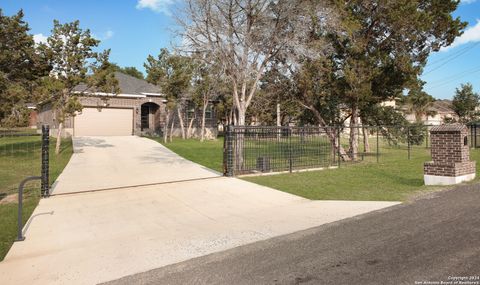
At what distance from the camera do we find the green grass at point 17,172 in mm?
6367

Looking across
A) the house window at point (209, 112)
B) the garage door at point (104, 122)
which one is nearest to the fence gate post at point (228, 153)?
the garage door at point (104, 122)

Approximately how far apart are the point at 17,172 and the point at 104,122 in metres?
14.1

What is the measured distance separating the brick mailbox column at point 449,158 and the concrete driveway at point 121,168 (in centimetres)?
653

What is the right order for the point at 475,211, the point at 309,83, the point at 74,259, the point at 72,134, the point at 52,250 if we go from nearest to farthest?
the point at 74,259 < the point at 52,250 < the point at 475,211 < the point at 309,83 < the point at 72,134

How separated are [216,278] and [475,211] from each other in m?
5.06

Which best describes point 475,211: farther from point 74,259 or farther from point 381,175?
point 74,259

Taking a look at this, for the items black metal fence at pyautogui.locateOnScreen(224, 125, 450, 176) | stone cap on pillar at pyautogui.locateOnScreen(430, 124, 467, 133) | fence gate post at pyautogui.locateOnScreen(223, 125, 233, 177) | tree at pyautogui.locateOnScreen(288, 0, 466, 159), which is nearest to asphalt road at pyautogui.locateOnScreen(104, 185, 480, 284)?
stone cap on pillar at pyautogui.locateOnScreen(430, 124, 467, 133)

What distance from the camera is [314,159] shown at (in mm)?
14148

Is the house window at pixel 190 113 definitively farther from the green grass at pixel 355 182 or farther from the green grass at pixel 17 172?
the green grass at pixel 355 182


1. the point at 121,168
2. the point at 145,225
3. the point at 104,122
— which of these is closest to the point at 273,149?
the point at 121,168

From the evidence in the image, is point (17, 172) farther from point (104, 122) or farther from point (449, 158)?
point (104, 122)

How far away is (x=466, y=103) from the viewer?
125 ft

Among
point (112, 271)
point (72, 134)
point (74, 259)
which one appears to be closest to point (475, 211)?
point (112, 271)

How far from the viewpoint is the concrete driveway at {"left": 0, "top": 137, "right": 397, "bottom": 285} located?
4.70 m
